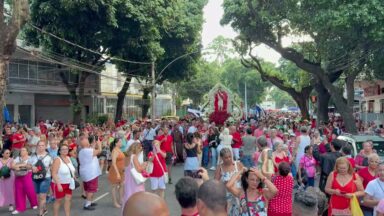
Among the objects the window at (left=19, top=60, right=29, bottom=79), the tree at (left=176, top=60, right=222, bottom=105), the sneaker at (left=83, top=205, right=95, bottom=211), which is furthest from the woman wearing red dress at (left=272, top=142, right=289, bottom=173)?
the tree at (left=176, top=60, right=222, bottom=105)

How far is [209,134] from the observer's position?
56.8 ft

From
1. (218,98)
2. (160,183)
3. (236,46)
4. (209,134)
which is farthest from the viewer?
(236,46)

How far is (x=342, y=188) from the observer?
243 inches

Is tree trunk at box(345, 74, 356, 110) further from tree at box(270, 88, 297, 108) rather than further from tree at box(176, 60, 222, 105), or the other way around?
tree at box(270, 88, 297, 108)

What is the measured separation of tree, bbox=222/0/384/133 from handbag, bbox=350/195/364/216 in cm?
1390

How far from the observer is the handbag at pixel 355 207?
588 centimetres

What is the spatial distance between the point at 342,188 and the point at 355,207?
327 millimetres

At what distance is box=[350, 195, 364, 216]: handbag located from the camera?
19.3 ft

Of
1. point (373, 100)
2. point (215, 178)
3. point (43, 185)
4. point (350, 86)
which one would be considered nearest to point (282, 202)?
point (215, 178)

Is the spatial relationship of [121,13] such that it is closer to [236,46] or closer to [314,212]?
[236,46]

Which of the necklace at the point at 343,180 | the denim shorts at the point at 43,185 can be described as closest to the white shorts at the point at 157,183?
the denim shorts at the point at 43,185

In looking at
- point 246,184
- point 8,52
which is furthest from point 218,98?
point 246,184

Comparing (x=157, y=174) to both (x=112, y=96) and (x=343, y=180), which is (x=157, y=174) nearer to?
(x=343, y=180)

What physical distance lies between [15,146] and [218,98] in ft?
59.0
